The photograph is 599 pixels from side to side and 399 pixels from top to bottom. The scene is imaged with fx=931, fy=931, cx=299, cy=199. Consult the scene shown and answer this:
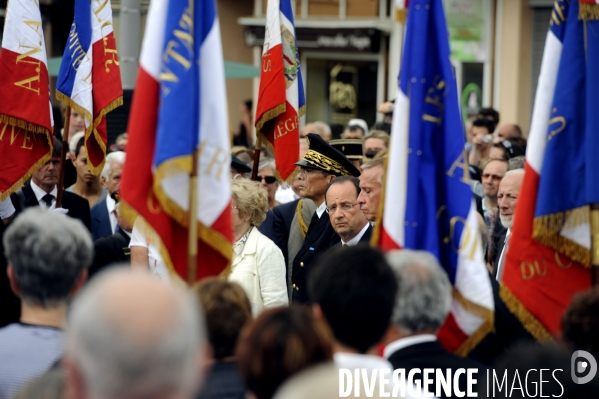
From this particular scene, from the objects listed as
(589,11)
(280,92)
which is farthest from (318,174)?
(589,11)

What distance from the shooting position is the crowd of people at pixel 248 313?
2.03m

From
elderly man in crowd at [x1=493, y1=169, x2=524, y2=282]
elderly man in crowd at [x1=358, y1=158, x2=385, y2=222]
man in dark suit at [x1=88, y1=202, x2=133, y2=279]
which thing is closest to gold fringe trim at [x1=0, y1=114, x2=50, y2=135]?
man in dark suit at [x1=88, y1=202, x2=133, y2=279]

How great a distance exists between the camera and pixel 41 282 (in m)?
3.37

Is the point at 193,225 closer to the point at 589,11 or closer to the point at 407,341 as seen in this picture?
the point at 407,341

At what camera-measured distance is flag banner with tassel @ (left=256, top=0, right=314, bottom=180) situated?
6.95 m

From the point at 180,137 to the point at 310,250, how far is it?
2305 millimetres

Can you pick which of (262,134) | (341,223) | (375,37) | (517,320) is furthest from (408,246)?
(375,37)

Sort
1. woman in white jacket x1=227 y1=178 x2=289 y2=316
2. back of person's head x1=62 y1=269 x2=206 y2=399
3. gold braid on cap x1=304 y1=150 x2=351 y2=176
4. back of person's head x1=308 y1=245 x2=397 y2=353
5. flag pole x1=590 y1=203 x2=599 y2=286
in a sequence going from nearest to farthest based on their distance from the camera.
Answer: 1. back of person's head x1=62 y1=269 x2=206 y2=399
2. back of person's head x1=308 y1=245 x2=397 y2=353
3. flag pole x1=590 y1=203 x2=599 y2=286
4. woman in white jacket x1=227 y1=178 x2=289 y2=316
5. gold braid on cap x1=304 y1=150 x2=351 y2=176

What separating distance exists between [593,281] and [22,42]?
432cm

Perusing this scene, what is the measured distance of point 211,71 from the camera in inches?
173

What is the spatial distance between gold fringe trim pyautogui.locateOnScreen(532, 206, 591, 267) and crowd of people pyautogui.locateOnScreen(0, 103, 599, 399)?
54 cm

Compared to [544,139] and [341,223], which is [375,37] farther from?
[544,139]

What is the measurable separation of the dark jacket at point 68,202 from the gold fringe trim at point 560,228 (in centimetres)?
396

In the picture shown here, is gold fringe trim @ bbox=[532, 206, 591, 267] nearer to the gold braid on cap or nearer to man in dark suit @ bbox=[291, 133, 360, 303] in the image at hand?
man in dark suit @ bbox=[291, 133, 360, 303]
